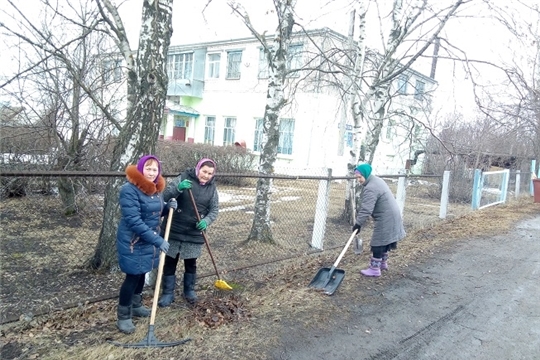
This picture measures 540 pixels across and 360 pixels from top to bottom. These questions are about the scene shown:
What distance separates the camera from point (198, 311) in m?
3.70

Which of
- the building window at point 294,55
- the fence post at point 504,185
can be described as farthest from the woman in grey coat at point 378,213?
the fence post at point 504,185

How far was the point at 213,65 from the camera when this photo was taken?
23141 mm

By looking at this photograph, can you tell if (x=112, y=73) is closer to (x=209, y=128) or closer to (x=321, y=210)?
(x=321, y=210)

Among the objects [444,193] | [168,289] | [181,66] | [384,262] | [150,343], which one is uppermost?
[181,66]

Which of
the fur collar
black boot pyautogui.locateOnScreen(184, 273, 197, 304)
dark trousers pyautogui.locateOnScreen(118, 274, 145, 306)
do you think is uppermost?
the fur collar

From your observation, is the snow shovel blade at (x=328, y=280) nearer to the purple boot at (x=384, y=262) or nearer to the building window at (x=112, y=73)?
the purple boot at (x=384, y=262)

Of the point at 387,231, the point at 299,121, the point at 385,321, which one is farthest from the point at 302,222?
the point at 299,121

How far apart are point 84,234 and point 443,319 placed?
538 cm

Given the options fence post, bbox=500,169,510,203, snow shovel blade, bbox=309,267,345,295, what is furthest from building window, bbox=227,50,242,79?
snow shovel blade, bbox=309,267,345,295

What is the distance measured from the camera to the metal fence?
4.16 metres

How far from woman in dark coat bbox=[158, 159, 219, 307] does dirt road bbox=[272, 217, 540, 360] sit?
121 cm

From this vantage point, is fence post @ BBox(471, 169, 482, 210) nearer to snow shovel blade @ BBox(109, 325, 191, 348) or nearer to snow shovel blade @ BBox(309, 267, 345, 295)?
snow shovel blade @ BBox(309, 267, 345, 295)

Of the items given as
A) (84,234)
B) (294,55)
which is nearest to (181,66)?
(294,55)

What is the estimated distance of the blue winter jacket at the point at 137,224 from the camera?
3.15 m
